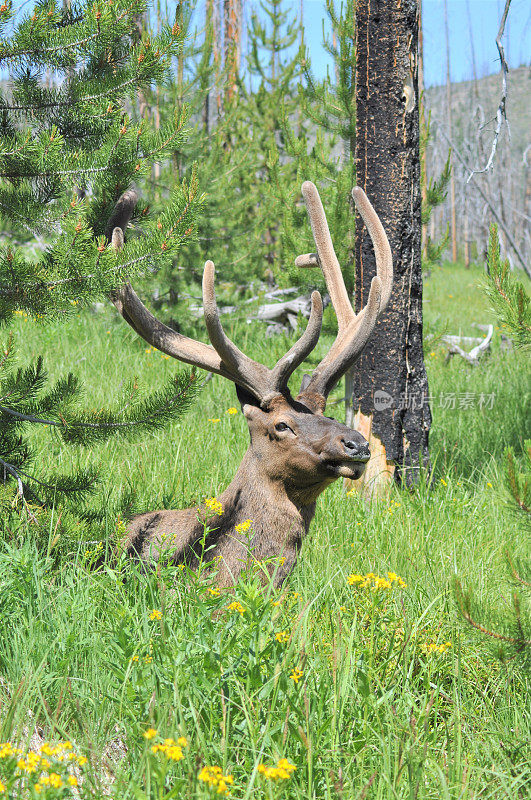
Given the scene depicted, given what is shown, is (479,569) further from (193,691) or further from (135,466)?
(135,466)

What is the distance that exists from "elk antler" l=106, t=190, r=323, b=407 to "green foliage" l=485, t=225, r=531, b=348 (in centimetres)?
79

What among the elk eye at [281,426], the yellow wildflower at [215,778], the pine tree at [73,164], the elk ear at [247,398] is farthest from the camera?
the elk ear at [247,398]

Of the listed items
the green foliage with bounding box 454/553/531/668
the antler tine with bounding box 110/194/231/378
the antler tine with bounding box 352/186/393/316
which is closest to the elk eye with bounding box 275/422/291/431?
the antler tine with bounding box 110/194/231/378

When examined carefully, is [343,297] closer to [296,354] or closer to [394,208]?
[296,354]

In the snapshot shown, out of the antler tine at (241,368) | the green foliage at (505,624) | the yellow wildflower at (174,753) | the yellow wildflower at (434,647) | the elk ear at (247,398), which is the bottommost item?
the yellow wildflower at (434,647)

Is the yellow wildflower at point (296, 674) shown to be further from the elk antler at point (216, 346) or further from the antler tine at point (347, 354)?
the antler tine at point (347, 354)

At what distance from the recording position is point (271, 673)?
2145 millimetres

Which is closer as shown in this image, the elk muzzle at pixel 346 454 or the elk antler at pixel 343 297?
the elk muzzle at pixel 346 454

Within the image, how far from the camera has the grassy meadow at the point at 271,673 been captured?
191cm

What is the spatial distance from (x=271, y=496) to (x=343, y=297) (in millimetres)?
1145

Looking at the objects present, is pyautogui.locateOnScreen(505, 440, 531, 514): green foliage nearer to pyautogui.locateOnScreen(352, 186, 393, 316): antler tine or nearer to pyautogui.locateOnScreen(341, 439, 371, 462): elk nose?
pyautogui.locateOnScreen(341, 439, 371, 462): elk nose

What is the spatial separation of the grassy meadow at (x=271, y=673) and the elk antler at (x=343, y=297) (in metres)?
0.78

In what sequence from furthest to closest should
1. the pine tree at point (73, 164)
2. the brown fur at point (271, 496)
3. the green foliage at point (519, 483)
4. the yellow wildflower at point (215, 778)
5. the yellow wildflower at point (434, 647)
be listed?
the brown fur at point (271, 496) → the pine tree at point (73, 164) → the yellow wildflower at point (434, 647) → the green foliage at point (519, 483) → the yellow wildflower at point (215, 778)

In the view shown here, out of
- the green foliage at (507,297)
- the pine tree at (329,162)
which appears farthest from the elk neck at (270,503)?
the pine tree at (329,162)
